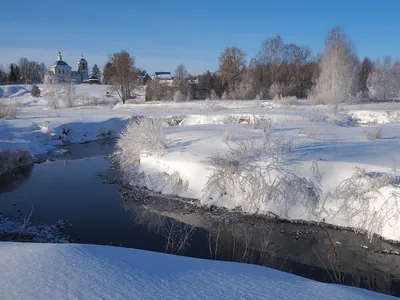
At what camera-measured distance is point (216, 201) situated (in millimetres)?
10375

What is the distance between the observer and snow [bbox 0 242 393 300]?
3123 millimetres

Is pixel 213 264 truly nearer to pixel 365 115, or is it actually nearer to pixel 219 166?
pixel 219 166

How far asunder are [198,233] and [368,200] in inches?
171

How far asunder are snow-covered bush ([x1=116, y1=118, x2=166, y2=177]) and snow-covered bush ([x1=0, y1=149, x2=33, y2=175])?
4.99 meters

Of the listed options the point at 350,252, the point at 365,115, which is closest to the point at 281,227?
the point at 350,252

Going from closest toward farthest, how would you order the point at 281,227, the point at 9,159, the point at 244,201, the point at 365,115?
the point at 281,227 < the point at 244,201 < the point at 9,159 < the point at 365,115

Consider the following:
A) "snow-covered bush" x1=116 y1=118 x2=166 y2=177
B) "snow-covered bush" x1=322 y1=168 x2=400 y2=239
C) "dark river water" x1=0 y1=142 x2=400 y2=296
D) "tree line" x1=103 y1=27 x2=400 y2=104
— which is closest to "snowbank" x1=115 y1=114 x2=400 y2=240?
"snow-covered bush" x1=322 y1=168 x2=400 y2=239

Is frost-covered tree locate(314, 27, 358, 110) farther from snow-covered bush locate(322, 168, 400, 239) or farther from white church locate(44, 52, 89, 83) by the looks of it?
white church locate(44, 52, 89, 83)

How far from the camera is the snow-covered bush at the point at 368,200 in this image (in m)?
8.09

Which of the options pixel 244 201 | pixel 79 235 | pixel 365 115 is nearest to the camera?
pixel 79 235

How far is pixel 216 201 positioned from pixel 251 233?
2.10 metres

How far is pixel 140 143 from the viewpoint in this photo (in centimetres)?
1357

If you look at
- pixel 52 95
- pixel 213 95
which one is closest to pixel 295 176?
pixel 213 95

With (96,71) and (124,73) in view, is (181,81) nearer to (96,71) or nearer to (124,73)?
(124,73)
